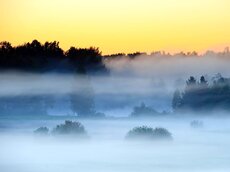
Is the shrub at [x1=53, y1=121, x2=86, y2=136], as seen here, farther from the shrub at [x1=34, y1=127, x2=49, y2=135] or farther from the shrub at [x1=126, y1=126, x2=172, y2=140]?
the shrub at [x1=126, y1=126, x2=172, y2=140]

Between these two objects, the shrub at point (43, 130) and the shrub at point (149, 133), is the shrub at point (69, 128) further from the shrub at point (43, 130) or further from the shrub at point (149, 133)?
the shrub at point (149, 133)

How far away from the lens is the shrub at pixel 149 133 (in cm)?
3064

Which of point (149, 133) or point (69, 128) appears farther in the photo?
point (149, 133)

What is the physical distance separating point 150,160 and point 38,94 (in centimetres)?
579

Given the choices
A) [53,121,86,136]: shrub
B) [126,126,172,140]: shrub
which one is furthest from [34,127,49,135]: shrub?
[126,126,172,140]: shrub

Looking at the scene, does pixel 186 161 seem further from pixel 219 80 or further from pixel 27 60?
pixel 27 60

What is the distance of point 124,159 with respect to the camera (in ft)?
101

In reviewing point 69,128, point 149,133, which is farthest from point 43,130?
point 149,133

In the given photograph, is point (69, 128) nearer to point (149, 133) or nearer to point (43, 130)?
point (43, 130)

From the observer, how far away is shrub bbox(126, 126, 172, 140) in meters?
30.6

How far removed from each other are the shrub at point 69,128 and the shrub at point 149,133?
2.58 metres

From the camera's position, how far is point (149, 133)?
30844 millimetres

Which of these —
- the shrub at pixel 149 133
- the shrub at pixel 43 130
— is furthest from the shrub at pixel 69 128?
the shrub at pixel 149 133

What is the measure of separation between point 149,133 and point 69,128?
3.58m
